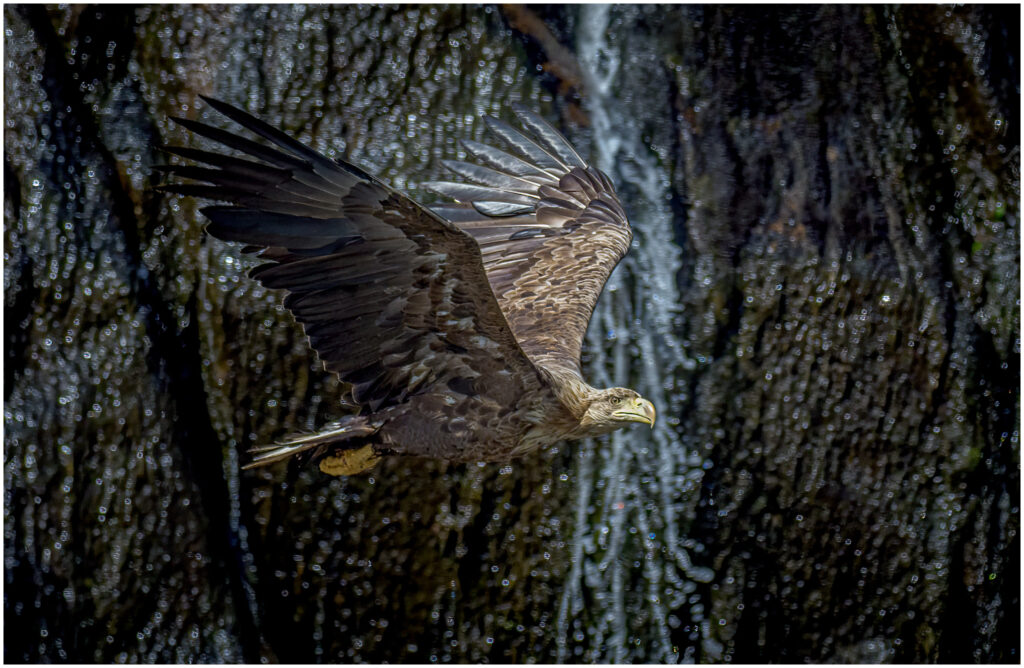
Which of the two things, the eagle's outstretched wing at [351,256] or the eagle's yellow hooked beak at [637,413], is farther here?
the eagle's yellow hooked beak at [637,413]

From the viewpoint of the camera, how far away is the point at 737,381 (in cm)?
534

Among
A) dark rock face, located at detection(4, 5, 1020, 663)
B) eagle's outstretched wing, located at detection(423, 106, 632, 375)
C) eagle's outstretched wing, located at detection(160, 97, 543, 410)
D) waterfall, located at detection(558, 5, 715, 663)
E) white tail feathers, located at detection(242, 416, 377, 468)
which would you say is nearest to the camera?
eagle's outstretched wing, located at detection(160, 97, 543, 410)

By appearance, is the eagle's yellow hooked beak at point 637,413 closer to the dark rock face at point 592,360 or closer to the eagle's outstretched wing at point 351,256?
the eagle's outstretched wing at point 351,256

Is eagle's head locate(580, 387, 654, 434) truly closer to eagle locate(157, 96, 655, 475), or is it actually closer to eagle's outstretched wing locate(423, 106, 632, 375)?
eagle locate(157, 96, 655, 475)

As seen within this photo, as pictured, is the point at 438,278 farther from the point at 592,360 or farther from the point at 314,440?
the point at 592,360

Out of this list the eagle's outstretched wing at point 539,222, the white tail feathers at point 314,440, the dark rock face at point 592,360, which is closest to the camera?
the white tail feathers at point 314,440

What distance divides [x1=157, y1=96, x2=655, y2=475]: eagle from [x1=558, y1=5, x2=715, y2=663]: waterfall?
2.01 feet

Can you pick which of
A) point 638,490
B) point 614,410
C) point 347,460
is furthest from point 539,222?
point 347,460

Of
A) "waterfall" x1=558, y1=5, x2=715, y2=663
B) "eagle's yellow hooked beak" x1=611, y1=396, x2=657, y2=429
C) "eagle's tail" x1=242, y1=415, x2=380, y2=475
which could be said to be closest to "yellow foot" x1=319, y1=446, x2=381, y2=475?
"eagle's tail" x1=242, y1=415, x2=380, y2=475

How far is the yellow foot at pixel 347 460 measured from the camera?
3805 millimetres

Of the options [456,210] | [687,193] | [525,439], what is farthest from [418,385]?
[687,193]

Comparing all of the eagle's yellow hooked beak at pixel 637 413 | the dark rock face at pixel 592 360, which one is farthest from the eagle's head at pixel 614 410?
the dark rock face at pixel 592 360

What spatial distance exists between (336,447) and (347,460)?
0.07 m

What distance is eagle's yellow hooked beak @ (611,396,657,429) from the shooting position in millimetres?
3871
